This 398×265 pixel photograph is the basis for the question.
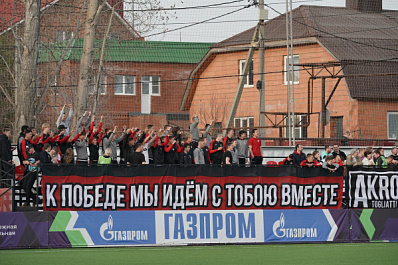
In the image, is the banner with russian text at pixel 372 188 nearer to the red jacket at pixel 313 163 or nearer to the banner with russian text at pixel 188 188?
the banner with russian text at pixel 188 188

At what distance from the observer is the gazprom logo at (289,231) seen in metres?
18.5

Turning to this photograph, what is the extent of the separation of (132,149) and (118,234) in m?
4.22

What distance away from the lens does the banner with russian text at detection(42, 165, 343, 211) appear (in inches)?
731

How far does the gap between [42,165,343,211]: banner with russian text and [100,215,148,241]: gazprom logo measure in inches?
43.7

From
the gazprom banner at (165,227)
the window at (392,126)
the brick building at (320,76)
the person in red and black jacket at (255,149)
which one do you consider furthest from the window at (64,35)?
the gazprom banner at (165,227)

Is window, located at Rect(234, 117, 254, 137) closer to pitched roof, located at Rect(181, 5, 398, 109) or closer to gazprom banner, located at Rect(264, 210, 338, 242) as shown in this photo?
pitched roof, located at Rect(181, 5, 398, 109)

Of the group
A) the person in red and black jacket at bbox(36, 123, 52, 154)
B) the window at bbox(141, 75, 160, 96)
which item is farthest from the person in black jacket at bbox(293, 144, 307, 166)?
the window at bbox(141, 75, 160, 96)

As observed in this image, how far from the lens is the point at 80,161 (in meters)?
20.9

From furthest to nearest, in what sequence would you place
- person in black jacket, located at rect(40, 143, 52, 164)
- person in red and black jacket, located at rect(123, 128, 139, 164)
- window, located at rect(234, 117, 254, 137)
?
1. window, located at rect(234, 117, 254, 137)
2. person in red and black jacket, located at rect(123, 128, 139, 164)
3. person in black jacket, located at rect(40, 143, 52, 164)

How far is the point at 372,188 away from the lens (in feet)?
66.8

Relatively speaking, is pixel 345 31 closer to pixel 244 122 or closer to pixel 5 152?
pixel 244 122

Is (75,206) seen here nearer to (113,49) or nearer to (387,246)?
(387,246)

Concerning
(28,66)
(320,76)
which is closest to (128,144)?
(28,66)

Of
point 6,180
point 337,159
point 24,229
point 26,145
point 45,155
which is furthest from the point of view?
point 337,159
